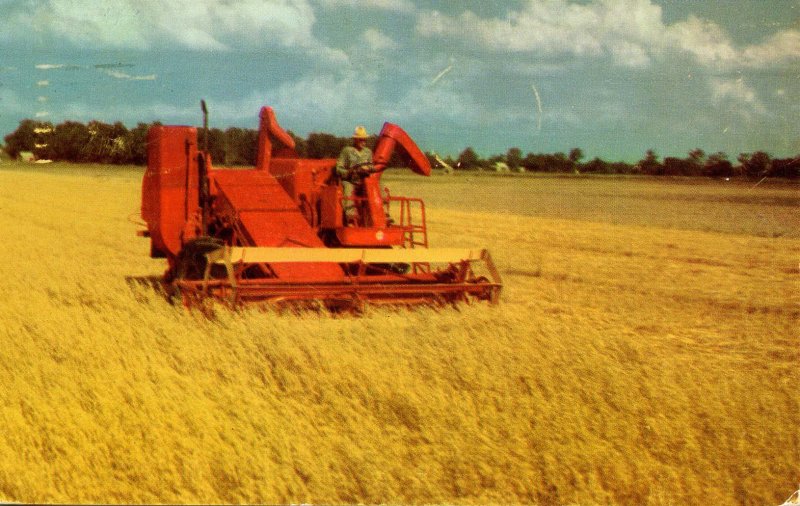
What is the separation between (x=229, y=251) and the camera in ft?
25.7

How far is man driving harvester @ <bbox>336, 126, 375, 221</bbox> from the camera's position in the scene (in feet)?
31.2

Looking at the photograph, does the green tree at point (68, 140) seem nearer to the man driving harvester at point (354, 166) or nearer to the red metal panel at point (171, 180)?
the red metal panel at point (171, 180)

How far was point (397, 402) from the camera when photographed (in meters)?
5.57

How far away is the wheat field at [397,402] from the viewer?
4.67 meters

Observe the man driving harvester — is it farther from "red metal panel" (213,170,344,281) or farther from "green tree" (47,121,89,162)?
"green tree" (47,121,89,162)

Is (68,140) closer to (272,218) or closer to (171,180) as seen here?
(171,180)

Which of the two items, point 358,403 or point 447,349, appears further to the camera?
point 447,349

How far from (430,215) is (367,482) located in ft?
76.4

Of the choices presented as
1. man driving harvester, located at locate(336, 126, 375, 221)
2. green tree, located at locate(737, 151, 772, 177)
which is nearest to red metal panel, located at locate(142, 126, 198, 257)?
man driving harvester, located at locate(336, 126, 375, 221)

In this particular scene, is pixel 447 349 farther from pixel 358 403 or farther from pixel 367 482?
pixel 367 482

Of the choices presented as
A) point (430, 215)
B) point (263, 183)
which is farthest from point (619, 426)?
point (430, 215)

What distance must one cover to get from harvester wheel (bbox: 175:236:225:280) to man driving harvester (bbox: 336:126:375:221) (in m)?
1.50

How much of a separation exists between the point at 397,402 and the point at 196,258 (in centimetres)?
382

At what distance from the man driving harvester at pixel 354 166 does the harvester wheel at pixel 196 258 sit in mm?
1499
